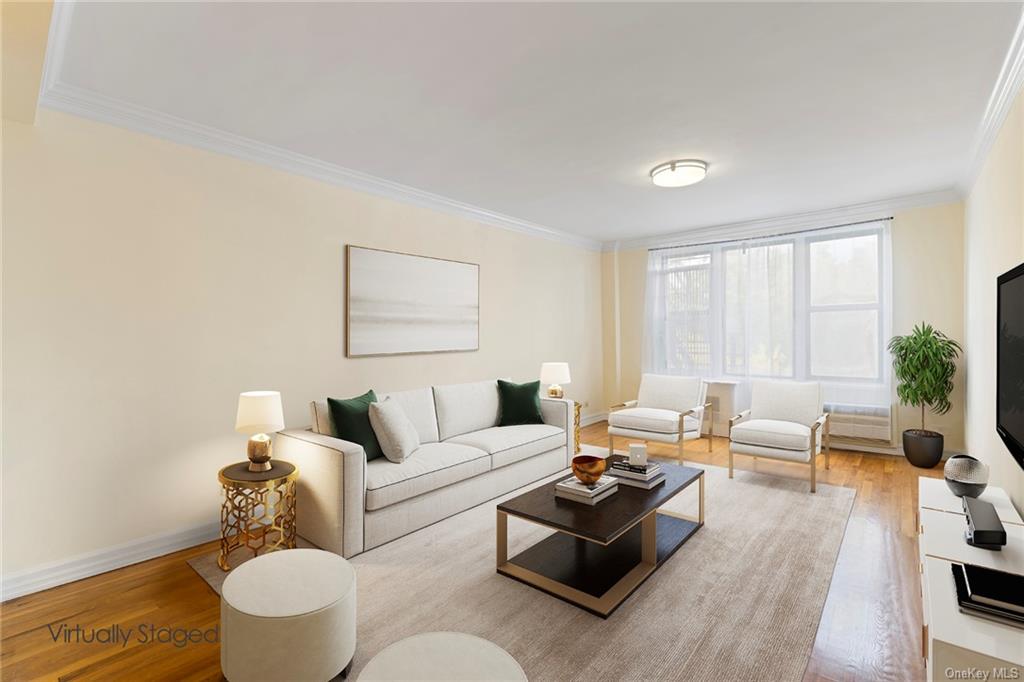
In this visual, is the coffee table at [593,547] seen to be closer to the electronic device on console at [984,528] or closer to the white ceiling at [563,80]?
the electronic device on console at [984,528]

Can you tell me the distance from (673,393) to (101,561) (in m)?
4.92

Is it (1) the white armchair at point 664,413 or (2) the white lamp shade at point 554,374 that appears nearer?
(1) the white armchair at point 664,413

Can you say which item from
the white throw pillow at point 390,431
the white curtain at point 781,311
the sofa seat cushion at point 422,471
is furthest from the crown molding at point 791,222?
the white throw pillow at point 390,431

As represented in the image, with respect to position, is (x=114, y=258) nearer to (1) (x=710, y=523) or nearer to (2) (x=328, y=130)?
(2) (x=328, y=130)

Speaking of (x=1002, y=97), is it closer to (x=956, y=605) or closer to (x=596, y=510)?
(x=956, y=605)

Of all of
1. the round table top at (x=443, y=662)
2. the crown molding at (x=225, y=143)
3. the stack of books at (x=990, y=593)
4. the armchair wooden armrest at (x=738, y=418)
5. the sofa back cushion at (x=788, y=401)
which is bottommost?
the round table top at (x=443, y=662)

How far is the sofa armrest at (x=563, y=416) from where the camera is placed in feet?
15.6

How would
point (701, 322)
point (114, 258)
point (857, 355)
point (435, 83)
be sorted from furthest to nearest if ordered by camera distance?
point (701, 322) → point (857, 355) → point (114, 258) → point (435, 83)

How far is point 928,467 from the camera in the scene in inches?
185

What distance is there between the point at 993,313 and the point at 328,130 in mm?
4376

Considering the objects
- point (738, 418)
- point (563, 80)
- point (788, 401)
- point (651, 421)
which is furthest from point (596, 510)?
point (788, 401)

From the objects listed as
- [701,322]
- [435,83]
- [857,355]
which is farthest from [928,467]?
[435,83]

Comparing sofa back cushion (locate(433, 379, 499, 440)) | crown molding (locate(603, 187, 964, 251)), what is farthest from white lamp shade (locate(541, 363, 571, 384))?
crown molding (locate(603, 187, 964, 251))

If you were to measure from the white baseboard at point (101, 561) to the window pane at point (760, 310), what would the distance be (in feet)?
18.6
